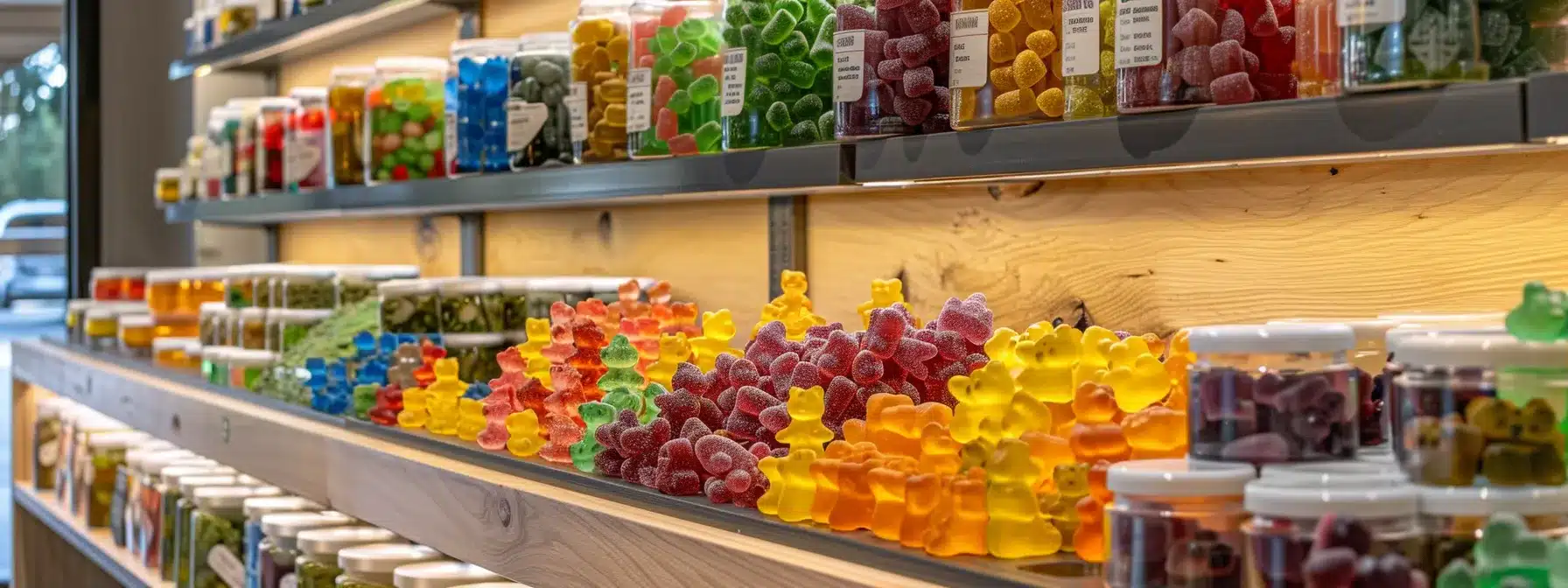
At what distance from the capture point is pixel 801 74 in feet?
5.15

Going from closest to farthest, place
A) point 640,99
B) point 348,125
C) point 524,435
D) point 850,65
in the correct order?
1. point 850,65
2. point 524,435
3. point 640,99
4. point 348,125

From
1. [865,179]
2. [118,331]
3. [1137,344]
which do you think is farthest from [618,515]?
[118,331]

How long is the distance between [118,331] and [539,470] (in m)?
2.51

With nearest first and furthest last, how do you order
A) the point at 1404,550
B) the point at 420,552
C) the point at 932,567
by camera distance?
the point at 1404,550 → the point at 932,567 → the point at 420,552

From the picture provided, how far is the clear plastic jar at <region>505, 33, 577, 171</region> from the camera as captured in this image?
2096mm

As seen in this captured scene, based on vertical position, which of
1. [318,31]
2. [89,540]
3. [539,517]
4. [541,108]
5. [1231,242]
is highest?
[318,31]

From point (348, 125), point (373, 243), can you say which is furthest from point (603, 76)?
point (373, 243)

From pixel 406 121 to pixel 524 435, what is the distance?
1074 millimetres

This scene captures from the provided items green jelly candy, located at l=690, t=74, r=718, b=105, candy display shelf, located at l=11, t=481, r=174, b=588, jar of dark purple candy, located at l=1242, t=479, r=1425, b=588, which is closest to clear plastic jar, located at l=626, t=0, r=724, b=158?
green jelly candy, located at l=690, t=74, r=718, b=105

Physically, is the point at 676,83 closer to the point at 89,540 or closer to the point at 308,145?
the point at 308,145

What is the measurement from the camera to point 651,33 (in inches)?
72.8

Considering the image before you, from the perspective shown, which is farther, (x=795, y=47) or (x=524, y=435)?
(x=524, y=435)

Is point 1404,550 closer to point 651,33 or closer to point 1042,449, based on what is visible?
point 1042,449

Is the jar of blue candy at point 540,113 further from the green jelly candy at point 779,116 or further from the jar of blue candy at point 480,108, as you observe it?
the green jelly candy at point 779,116
